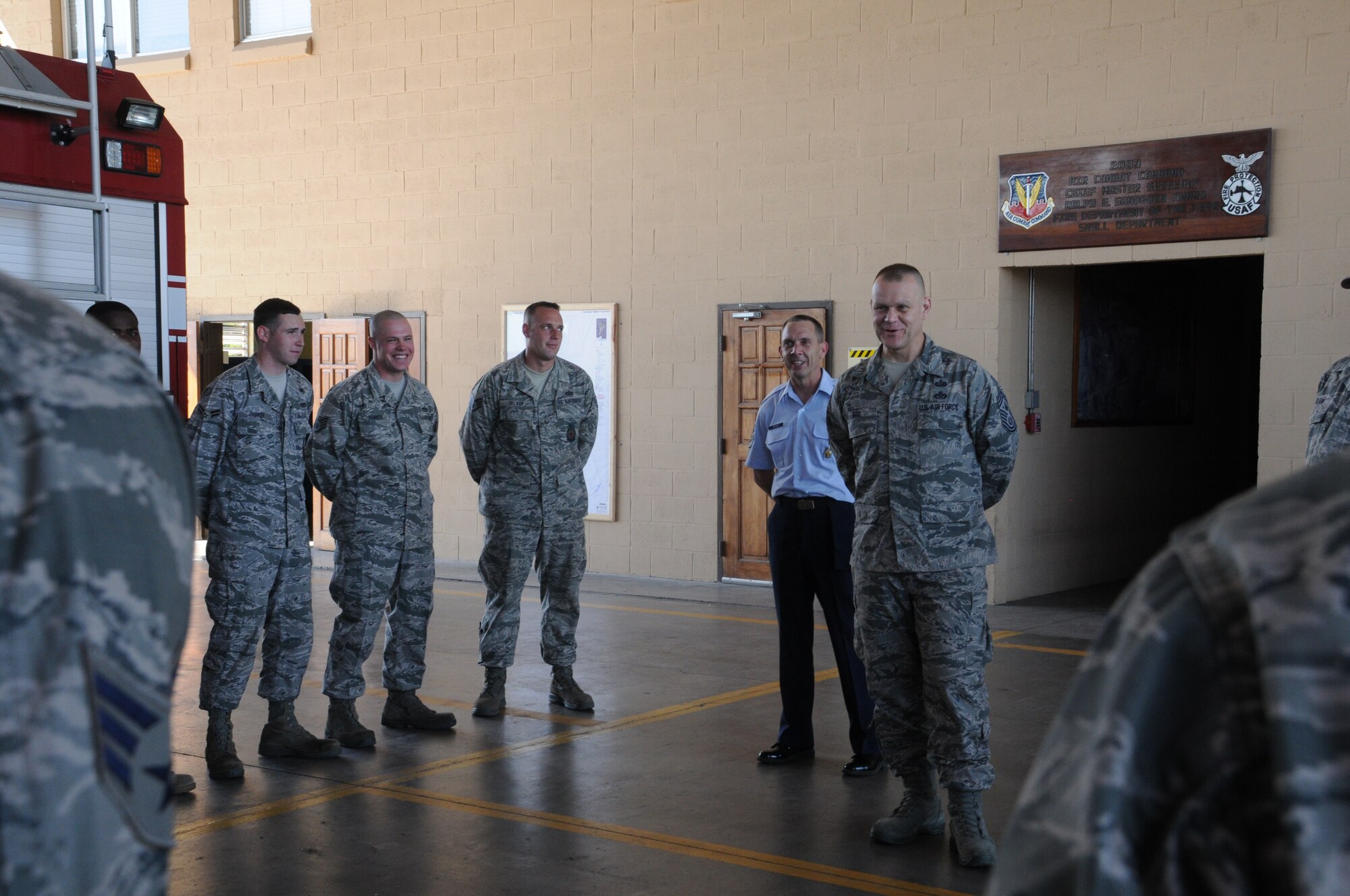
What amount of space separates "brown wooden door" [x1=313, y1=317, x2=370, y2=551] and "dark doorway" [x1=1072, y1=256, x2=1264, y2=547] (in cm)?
641

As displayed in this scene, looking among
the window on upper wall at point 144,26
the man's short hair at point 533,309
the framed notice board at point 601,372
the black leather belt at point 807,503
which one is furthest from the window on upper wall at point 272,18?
the black leather belt at point 807,503

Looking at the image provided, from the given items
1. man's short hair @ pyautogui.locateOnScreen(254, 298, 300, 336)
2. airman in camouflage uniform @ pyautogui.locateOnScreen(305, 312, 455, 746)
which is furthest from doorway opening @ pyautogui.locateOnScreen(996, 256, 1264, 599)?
man's short hair @ pyautogui.locateOnScreen(254, 298, 300, 336)

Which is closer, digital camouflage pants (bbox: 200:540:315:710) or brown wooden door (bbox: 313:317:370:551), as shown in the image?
digital camouflage pants (bbox: 200:540:315:710)

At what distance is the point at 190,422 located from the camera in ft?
19.3

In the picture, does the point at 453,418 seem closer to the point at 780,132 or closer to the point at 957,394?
the point at 780,132

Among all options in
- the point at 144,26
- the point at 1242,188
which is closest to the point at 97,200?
the point at 1242,188

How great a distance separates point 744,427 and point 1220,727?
10354mm

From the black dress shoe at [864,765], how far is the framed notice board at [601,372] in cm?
628

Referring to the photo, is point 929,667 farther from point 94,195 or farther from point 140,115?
point 140,115

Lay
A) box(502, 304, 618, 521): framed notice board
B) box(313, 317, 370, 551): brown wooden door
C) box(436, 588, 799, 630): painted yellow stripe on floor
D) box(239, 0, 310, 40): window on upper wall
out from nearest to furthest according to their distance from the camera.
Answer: box(436, 588, 799, 630): painted yellow stripe on floor < box(502, 304, 618, 521): framed notice board < box(313, 317, 370, 551): brown wooden door < box(239, 0, 310, 40): window on upper wall

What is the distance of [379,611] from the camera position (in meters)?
6.30

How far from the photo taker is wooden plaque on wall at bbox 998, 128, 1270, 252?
29.3ft

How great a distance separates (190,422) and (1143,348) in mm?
8464

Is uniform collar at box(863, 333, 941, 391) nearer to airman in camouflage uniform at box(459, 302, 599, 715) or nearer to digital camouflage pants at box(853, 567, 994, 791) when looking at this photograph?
digital camouflage pants at box(853, 567, 994, 791)
